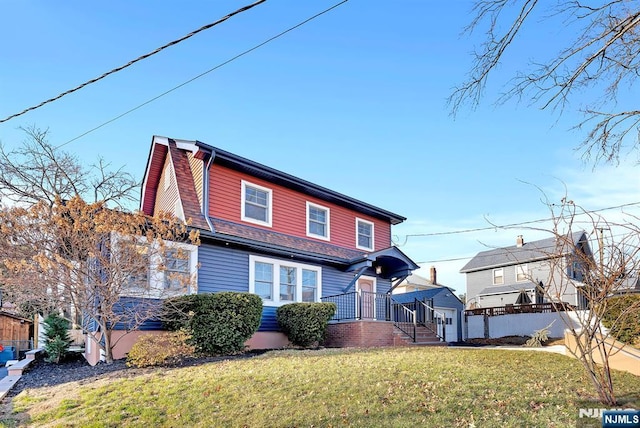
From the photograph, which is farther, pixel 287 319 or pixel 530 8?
pixel 287 319

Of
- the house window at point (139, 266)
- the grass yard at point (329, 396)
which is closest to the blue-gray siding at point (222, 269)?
the house window at point (139, 266)

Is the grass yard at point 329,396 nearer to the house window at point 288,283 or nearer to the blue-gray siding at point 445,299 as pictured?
the house window at point 288,283

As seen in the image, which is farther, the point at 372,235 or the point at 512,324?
the point at 512,324

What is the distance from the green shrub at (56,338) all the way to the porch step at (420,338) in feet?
30.7

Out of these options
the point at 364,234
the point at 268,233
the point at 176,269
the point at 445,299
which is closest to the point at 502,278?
the point at 445,299

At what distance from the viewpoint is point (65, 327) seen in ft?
41.1

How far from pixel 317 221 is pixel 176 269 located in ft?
21.5

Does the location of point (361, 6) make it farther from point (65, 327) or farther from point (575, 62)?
point (65, 327)

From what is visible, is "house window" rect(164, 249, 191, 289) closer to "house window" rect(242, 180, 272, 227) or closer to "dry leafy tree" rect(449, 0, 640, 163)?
"house window" rect(242, 180, 272, 227)

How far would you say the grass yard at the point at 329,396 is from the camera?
5938 mm

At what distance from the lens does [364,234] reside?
19.7 meters

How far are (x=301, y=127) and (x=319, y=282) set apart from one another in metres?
5.24

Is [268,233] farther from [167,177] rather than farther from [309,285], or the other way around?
[167,177]

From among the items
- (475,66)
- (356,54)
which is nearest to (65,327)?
(356,54)
